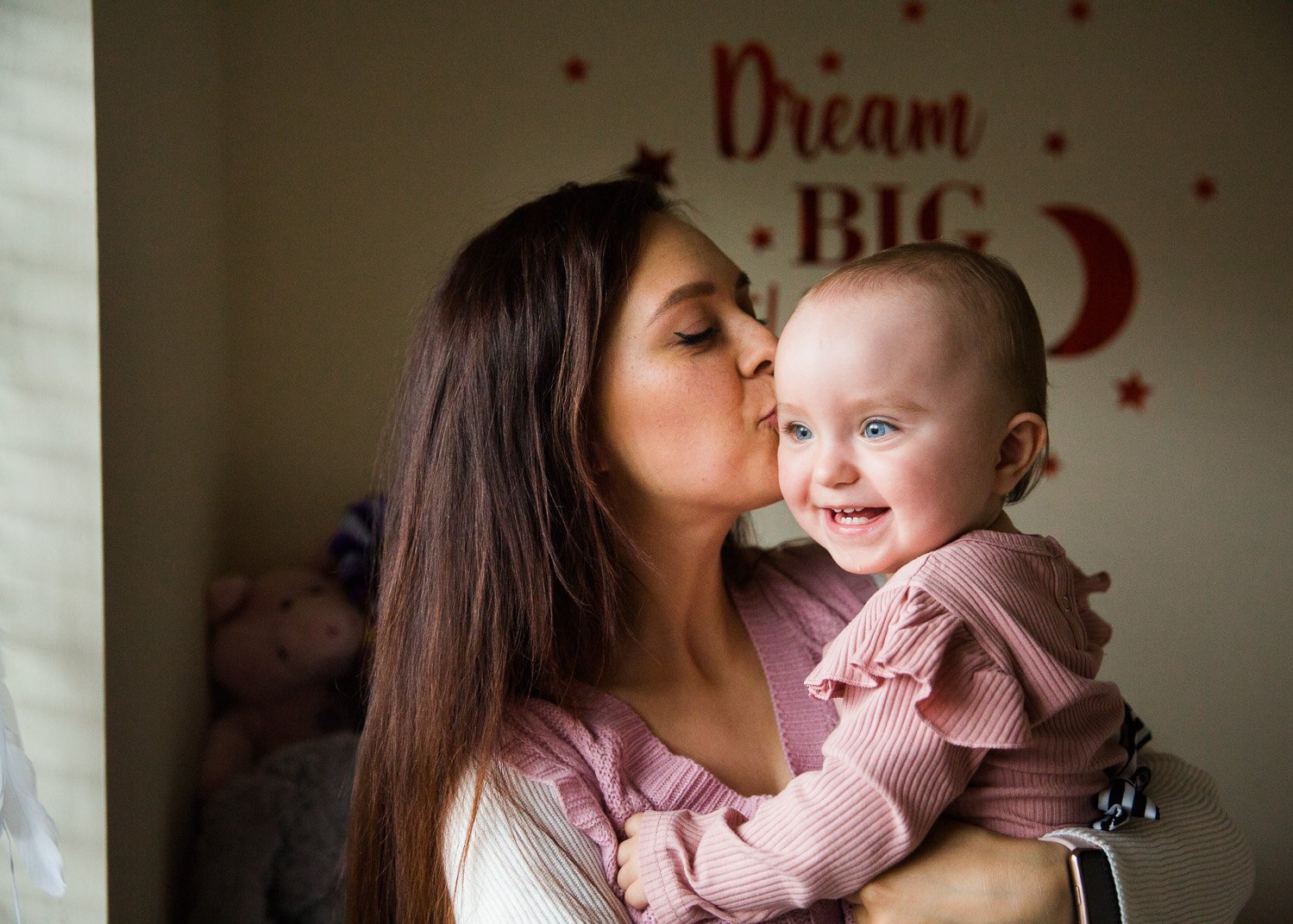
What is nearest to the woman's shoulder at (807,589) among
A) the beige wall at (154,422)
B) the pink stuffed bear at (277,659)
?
the beige wall at (154,422)

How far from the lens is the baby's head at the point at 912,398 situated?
1.05 metres

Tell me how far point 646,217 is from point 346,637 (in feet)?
3.95

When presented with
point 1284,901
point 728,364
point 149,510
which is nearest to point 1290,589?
point 1284,901

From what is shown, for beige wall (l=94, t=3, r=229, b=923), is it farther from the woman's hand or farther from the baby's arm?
the woman's hand

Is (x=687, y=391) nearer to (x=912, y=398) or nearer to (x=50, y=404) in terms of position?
(x=912, y=398)

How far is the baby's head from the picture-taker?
3.45 ft

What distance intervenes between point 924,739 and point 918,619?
0.38ft

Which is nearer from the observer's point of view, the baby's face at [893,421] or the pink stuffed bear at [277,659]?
the baby's face at [893,421]

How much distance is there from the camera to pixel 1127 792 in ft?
3.70

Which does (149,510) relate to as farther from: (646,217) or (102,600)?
(646,217)

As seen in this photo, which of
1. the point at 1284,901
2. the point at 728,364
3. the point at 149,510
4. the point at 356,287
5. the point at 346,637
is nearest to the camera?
the point at 728,364

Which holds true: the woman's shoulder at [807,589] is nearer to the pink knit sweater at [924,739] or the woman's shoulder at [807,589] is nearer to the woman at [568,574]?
the woman at [568,574]

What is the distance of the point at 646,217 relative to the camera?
1.42m

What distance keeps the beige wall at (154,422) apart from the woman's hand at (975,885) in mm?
932
